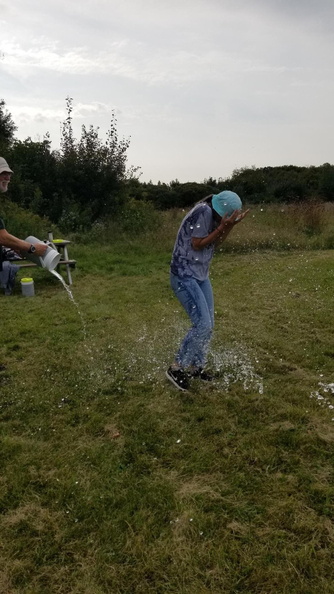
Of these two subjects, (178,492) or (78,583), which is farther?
(178,492)

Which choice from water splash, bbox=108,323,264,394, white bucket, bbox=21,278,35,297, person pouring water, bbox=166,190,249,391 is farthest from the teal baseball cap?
white bucket, bbox=21,278,35,297

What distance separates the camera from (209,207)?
3154 mm

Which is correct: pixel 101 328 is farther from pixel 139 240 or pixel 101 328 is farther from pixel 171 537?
pixel 139 240

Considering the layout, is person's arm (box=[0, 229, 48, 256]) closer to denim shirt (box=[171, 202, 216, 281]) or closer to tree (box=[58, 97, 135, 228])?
denim shirt (box=[171, 202, 216, 281])

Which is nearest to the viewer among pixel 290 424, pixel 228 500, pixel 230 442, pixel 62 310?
pixel 228 500

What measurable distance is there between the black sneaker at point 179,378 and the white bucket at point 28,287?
11.7 ft

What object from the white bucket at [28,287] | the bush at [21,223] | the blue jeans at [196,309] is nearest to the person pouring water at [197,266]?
the blue jeans at [196,309]

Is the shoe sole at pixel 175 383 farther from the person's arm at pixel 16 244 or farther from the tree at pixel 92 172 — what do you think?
the tree at pixel 92 172

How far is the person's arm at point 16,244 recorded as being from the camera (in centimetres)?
315

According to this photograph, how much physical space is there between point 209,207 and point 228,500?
76.4 inches

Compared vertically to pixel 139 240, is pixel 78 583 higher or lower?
lower

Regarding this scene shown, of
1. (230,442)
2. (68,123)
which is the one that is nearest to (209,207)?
(230,442)

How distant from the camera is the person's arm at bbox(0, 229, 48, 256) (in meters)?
3.15

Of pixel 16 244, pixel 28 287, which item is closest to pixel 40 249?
Answer: pixel 16 244
